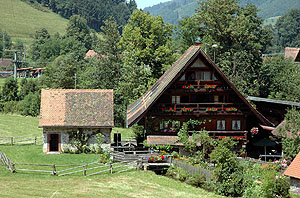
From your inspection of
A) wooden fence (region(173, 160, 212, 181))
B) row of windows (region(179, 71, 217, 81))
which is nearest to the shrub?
wooden fence (region(173, 160, 212, 181))

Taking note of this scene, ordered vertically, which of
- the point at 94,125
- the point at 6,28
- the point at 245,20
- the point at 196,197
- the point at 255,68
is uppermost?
the point at 6,28

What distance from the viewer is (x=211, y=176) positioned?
32.3m

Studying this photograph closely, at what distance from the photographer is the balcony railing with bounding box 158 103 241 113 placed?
4028 centimetres

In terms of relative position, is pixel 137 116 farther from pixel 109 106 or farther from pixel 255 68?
pixel 255 68

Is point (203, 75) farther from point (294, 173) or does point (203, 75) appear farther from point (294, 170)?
point (294, 173)

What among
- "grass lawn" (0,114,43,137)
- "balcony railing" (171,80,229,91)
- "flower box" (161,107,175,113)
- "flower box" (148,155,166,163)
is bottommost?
"flower box" (148,155,166,163)

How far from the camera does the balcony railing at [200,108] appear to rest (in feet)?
132

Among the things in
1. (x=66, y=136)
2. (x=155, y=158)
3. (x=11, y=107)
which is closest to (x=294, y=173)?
(x=155, y=158)

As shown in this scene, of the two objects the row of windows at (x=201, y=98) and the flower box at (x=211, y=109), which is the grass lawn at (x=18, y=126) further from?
the flower box at (x=211, y=109)

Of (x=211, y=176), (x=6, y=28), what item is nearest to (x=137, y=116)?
(x=211, y=176)

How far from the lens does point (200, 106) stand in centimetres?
4128

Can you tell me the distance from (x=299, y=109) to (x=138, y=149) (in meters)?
15.2

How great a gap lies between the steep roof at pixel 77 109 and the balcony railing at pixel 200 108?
5.25 meters

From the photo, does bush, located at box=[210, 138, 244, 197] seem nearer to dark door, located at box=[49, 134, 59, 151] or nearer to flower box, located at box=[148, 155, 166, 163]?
flower box, located at box=[148, 155, 166, 163]
